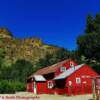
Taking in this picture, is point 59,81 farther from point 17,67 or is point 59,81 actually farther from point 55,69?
point 17,67

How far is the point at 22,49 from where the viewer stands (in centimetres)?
15925

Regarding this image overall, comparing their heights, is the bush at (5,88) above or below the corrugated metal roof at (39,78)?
below

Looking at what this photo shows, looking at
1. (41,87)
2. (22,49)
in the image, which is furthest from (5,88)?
(22,49)

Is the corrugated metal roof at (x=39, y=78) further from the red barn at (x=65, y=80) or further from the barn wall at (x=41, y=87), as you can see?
the barn wall at (x=41, y=87)

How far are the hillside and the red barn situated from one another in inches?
2923

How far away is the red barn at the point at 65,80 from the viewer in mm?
55975

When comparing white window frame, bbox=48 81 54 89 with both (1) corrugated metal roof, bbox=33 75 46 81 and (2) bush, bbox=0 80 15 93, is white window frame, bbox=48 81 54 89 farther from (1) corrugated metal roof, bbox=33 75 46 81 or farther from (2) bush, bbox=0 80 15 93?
(2) bush, bbox=0 80 15 93

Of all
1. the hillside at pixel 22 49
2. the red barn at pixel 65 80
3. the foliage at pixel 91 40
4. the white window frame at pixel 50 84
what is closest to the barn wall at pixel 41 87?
the red barn at pixel 65 80

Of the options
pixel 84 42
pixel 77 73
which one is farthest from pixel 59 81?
pixel 84 42

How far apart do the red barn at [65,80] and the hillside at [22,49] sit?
74255 mm

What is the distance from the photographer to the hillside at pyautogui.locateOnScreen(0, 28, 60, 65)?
153 m

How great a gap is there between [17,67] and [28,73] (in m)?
14.2

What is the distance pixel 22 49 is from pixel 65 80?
9879 cm

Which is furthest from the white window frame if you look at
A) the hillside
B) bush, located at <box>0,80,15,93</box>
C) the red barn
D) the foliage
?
the hillside
